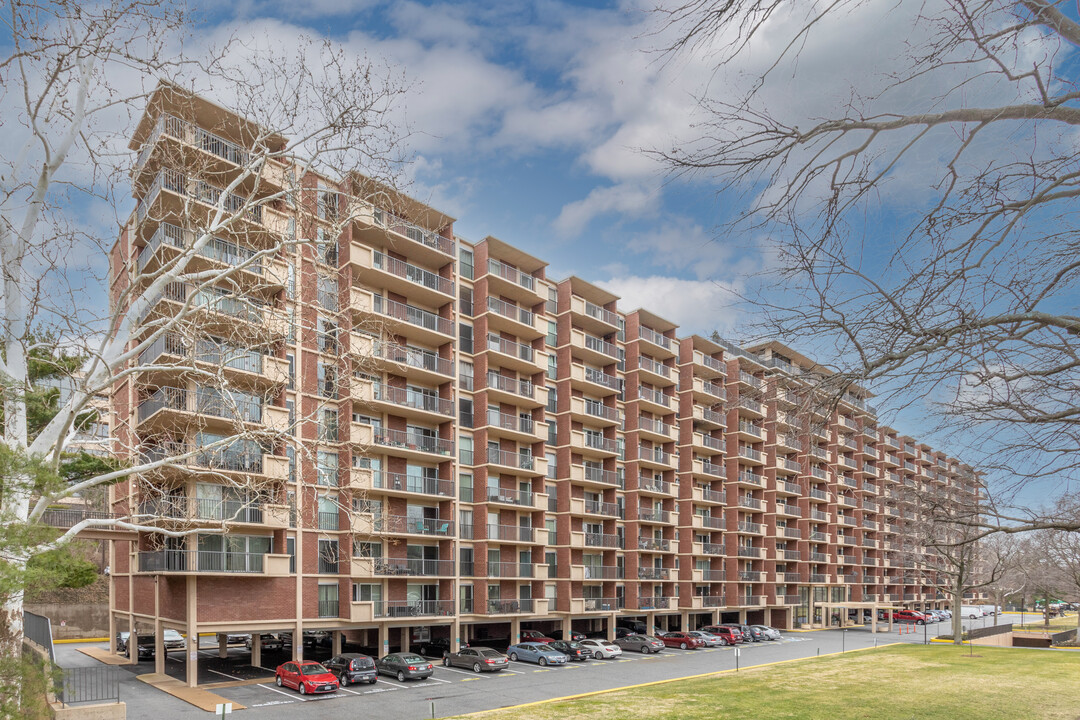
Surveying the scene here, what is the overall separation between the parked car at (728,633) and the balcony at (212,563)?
32.7 metres

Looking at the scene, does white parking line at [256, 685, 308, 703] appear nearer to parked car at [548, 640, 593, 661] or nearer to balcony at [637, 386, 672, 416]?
parked car at [548, 640, 593, 661]

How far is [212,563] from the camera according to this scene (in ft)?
97.8

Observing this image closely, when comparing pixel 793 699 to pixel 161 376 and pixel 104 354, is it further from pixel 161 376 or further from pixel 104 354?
pixel 161 376

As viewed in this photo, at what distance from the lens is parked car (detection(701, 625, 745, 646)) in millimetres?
51406

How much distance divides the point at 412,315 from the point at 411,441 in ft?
22.6

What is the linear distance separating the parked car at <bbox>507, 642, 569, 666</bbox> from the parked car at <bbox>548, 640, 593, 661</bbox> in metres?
1.04

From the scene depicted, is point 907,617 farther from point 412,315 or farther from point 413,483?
point 412,315

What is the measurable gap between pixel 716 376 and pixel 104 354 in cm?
5430

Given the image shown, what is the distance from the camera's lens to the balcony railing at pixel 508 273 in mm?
45281

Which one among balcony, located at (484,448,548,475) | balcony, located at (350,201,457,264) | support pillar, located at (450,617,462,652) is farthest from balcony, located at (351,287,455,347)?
support pillar, located at (450,617,462,652)

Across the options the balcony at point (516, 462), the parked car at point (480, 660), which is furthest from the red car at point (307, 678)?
the balcony at point (516, 462)

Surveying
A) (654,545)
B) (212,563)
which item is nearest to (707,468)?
(654,545)

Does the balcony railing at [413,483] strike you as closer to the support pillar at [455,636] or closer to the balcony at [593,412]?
the support pillar at [455,636]

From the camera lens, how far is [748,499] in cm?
6353
